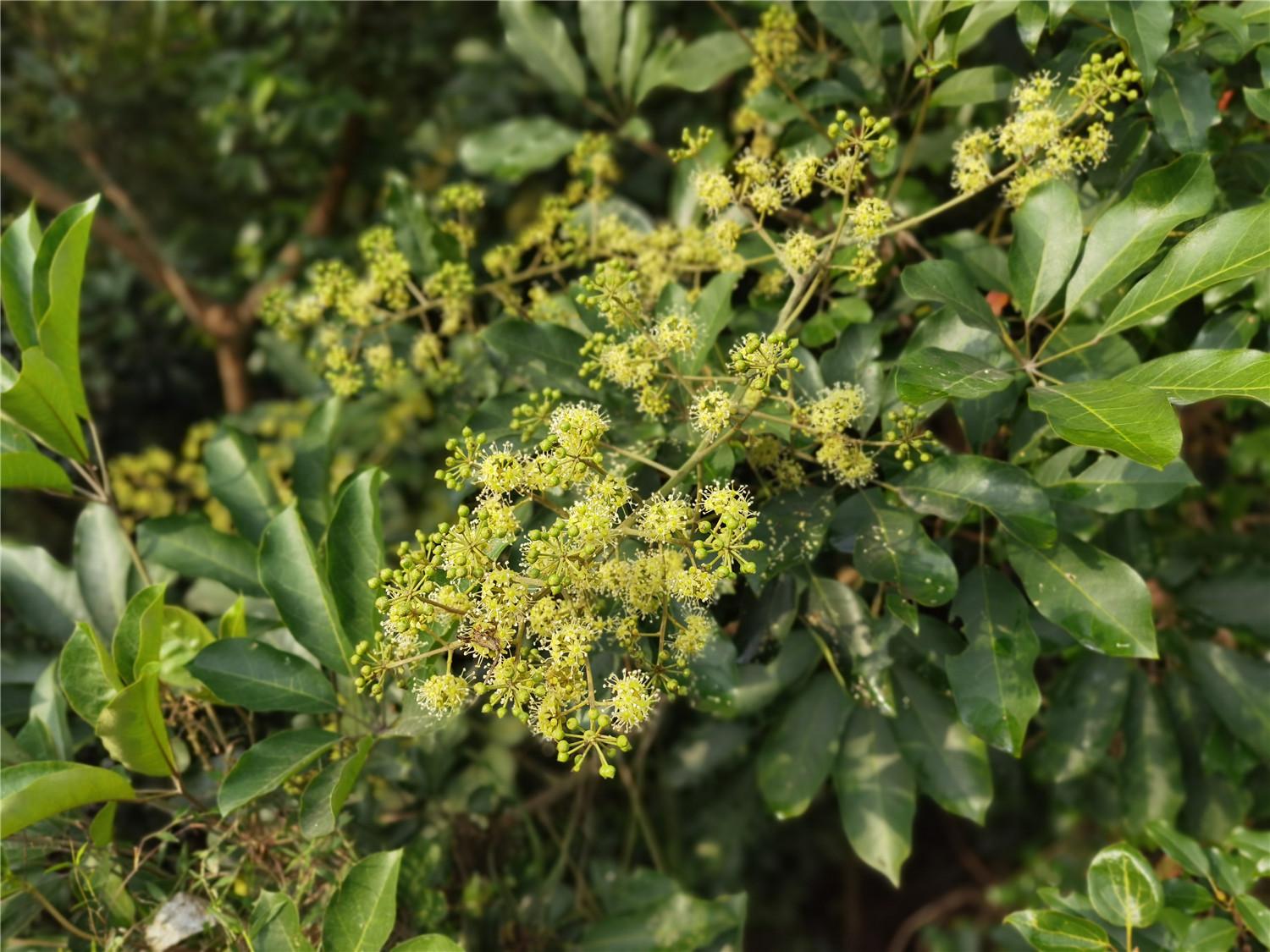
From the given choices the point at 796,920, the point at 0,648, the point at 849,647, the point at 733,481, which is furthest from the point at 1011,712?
the point at 796,920

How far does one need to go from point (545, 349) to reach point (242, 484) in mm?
525

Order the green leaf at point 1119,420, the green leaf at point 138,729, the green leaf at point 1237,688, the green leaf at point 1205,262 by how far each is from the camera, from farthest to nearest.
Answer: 1. the green leaf at point 1237,688
2. the green leaf at point 138,729
3. the green leaf at point 1205,262
4. the green leaf at point 1119,420

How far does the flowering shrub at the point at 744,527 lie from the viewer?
1067 millimetres

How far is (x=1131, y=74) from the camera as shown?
1.19m

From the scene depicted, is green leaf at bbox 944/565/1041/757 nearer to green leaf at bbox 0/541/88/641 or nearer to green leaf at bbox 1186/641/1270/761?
→ green leaf at bbox 1186/641/1270/761

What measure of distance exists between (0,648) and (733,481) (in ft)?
3.81

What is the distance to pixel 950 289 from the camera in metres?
1.20

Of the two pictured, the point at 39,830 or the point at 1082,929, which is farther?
the point at 39,830

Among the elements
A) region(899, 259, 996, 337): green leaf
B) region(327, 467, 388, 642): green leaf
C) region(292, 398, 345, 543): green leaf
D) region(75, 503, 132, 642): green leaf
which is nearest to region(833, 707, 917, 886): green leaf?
region(899, 259, 996, 337): green leaf

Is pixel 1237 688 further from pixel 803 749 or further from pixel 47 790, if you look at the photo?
pixel 47 790

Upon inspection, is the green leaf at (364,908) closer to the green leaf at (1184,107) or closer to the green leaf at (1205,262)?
the green leaf at (1205,262)

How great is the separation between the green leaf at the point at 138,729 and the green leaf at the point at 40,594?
14.3 inches

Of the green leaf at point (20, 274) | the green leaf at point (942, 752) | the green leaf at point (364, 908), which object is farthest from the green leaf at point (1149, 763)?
the green leaf at point (20, 274)

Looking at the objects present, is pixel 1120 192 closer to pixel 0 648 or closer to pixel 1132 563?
pixel 1132 563
